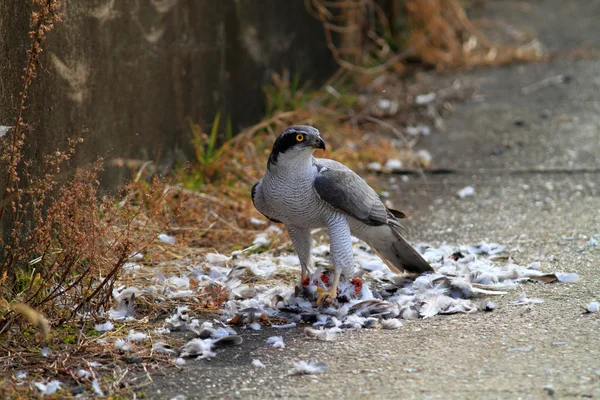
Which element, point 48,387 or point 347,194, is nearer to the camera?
point 48,387

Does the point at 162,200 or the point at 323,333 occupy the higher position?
the point at 162,200

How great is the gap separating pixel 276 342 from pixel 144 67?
8.54 ft

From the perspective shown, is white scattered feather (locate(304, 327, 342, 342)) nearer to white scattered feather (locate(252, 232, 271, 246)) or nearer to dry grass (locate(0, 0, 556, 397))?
dry grass (locate(0, 0, 556, 397))

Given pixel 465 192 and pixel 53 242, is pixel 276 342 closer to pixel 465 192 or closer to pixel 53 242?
pixel 53 242

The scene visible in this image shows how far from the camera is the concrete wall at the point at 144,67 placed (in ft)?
14.4

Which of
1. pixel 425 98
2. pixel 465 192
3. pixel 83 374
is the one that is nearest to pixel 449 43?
pixel 425 98

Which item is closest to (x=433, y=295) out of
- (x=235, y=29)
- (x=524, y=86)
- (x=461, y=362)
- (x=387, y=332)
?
(x=387, y=332)

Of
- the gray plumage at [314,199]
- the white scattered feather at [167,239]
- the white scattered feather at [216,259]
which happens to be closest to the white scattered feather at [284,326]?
the gray plumage at [314,199]

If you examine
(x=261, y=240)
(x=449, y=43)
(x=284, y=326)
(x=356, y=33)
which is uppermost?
(x=356, y=33)

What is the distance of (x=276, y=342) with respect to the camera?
145 inches

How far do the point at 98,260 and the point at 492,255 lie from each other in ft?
7.71

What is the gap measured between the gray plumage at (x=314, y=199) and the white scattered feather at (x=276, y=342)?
501 millimetres

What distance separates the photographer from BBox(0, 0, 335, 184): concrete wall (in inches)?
173

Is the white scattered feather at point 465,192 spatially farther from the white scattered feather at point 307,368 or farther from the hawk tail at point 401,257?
the white scattered feather at point 307,368
